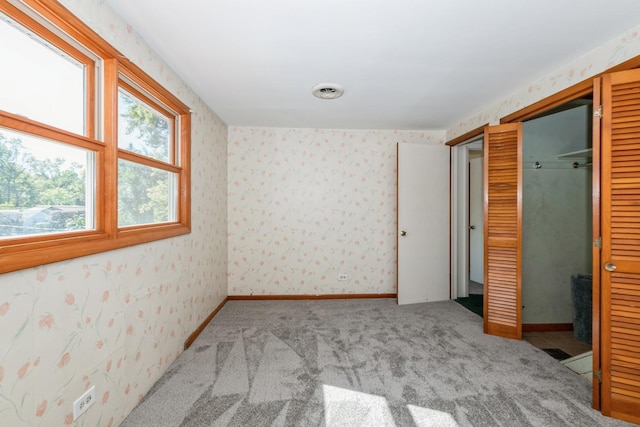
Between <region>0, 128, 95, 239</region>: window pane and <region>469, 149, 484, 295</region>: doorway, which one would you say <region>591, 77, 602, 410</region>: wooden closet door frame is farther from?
<region>0, 128, 95, 239</region>: window pane

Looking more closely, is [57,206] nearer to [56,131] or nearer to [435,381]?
[56,131]

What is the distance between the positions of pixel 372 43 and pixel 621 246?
79.5 inches

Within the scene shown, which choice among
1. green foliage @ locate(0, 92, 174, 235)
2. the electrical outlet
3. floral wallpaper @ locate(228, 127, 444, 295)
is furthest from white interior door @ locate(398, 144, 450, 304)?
the electrical outlet

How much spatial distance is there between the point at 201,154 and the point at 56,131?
168 cm

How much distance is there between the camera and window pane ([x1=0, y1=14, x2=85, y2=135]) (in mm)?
1071

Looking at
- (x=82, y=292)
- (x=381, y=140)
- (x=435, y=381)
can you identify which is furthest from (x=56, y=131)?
(x=381, y=140)

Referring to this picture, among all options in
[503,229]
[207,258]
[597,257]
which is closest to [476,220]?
[503,229]

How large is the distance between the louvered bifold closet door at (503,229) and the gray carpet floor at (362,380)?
22cm

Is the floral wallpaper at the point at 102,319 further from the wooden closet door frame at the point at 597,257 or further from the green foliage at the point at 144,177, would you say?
the wooden closet door frame at the point at 597,257

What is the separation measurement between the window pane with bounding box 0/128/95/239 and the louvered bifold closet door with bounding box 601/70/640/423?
3058mm

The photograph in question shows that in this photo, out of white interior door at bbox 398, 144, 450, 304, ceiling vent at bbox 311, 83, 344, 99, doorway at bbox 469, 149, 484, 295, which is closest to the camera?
ceiling vent at bbox 311, 83, 344, 99

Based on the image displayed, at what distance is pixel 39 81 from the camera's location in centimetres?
120

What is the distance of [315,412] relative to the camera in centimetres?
169

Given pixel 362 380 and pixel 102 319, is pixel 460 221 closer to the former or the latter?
pixel 362 380
